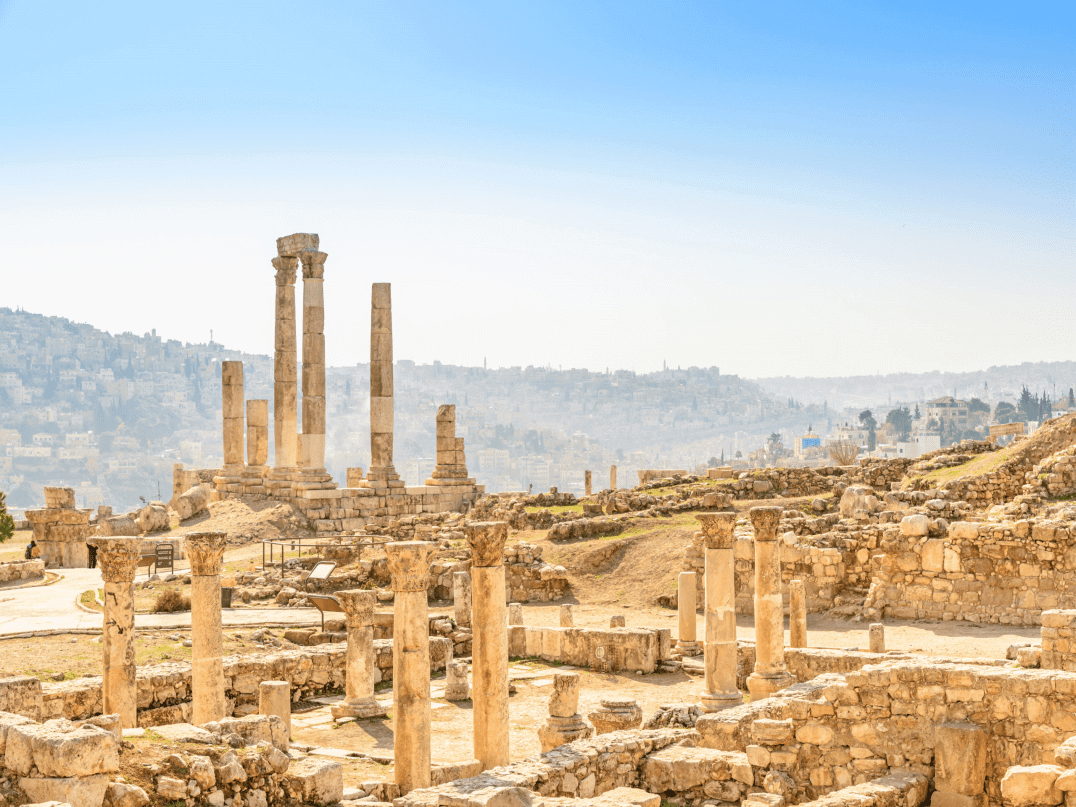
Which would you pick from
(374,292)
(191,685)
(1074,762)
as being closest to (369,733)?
Answer: (191,685)

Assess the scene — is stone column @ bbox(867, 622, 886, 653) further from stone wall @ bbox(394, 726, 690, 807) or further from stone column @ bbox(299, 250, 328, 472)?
stone column @ bbox(299, 250, 328, 472)

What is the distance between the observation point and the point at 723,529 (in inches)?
640

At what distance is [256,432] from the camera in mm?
39031

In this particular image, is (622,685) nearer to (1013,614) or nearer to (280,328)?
(1013,614)

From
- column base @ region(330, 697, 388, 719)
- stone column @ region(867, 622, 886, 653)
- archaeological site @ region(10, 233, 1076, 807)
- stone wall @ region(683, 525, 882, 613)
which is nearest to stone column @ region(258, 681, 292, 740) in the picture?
archaeological site @ region(10, 233, 1076, 807)

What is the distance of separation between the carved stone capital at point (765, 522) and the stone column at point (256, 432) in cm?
2566

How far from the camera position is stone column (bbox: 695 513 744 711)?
15992 millimetres

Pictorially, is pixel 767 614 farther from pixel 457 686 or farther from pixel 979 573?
pixel 979 573

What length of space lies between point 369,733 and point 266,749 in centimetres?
384

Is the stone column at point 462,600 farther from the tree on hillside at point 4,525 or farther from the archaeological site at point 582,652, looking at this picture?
the tree on hillside at point 4,525

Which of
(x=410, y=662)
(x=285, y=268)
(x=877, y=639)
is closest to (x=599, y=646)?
(x=877, y=639)

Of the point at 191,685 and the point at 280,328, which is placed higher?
the point at 280,328

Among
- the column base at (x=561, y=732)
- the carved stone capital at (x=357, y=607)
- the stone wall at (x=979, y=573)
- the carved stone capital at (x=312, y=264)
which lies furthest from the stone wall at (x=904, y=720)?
the carved stone capital at (x=312, y=264)

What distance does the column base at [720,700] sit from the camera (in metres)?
15.6
